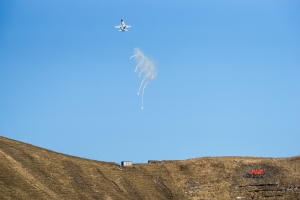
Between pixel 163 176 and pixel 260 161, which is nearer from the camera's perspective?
pixel 163 176

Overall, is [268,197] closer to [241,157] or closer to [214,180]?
[214,180]

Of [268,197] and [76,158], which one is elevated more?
[76,158]

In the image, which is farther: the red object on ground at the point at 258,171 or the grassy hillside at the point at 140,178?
the red object on ground at the point at 258,171

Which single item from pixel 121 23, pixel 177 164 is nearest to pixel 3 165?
pixel 121 23

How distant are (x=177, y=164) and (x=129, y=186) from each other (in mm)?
24526

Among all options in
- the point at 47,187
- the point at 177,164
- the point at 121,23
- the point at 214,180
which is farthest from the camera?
the point at 177,164

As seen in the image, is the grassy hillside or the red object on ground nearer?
the grassy hillside

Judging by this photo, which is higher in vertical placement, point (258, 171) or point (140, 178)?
point (258, 171)

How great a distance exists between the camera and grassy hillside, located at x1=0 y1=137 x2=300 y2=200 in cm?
10906

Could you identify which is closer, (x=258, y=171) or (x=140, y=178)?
(x=140, y=178)

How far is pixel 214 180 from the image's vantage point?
A: 138m

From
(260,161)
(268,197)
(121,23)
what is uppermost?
(121,23)

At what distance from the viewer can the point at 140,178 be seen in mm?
134000

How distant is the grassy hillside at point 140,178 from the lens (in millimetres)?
109062
